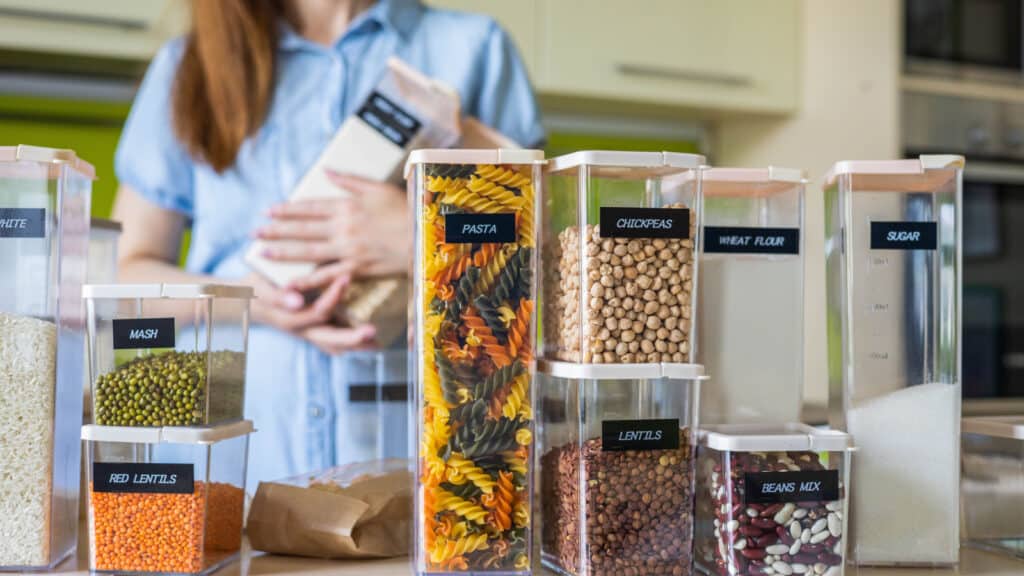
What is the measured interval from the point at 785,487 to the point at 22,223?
26.4 inches

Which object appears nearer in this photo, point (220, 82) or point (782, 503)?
point (782, 503)

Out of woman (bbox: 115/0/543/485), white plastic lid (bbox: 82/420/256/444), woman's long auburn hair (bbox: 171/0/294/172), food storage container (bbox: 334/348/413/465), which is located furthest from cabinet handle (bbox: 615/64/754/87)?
white plastic lid (bbox: 82/420/256/444)

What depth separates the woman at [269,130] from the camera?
5.35 ft

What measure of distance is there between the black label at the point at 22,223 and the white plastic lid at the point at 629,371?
0.46 meters

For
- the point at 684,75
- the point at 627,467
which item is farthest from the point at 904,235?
the point at 684,75

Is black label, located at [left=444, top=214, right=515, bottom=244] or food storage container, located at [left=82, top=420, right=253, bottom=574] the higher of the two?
black label, located at [left=444, top=214, right=515, bottom=244]

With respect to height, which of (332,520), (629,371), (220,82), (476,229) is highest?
(220,82)

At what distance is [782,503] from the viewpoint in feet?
2.63

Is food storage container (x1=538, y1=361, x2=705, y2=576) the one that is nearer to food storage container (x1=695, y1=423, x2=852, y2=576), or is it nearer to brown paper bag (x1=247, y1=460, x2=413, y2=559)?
food storage container (x1=695, y1=423, x2=852, y2=576)

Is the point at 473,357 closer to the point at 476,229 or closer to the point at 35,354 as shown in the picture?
the point at 476,229

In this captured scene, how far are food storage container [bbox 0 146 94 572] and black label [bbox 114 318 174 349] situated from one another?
57 mm

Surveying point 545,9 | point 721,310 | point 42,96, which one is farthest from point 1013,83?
point 42,96

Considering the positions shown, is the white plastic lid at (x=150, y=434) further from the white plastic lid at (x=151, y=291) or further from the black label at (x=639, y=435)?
the black label at (x=639, y=435)

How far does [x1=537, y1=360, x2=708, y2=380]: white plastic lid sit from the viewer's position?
0.80m
